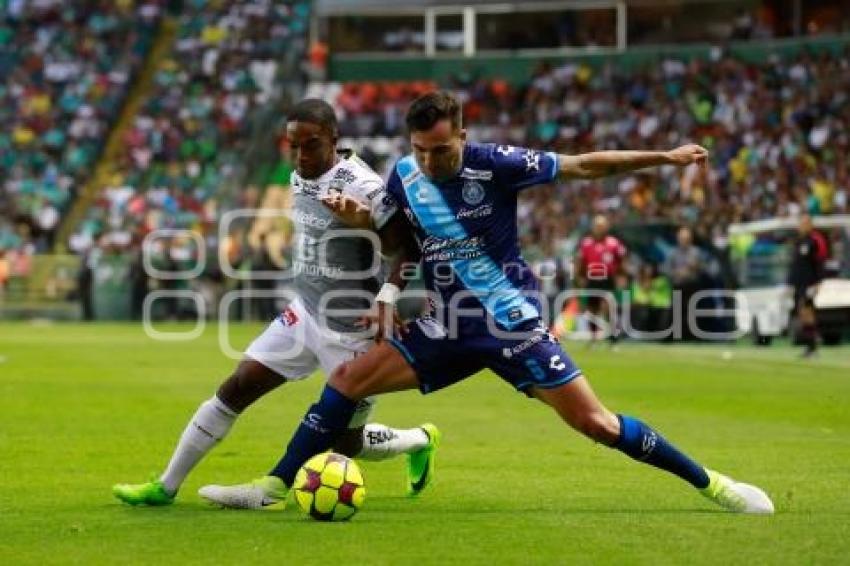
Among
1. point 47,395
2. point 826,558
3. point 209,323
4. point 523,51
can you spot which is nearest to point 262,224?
point 209,323

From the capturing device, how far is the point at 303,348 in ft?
34.8

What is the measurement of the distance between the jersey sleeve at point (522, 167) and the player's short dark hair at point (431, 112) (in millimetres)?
331

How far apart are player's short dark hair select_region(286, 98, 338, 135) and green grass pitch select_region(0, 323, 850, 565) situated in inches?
81.5

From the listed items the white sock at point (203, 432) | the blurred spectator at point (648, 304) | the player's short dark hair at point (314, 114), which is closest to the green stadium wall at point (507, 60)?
the blurred spectator at point (648, 304)

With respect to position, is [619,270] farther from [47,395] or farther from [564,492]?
[564,492]

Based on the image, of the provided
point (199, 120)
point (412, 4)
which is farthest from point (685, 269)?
point (199, 120)

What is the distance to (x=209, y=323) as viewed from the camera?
142ft

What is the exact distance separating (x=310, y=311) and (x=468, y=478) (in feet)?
7.35

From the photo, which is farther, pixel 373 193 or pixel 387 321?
pixel 373 193

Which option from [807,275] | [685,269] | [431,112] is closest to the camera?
[431,112]

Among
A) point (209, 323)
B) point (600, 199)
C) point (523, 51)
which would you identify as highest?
point (523, 51)

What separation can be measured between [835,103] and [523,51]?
35.9ft

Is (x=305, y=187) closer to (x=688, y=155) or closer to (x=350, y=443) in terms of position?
(x=350, y=443)

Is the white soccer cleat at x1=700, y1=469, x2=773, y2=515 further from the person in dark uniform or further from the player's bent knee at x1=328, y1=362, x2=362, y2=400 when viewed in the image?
the person in dark uniform
